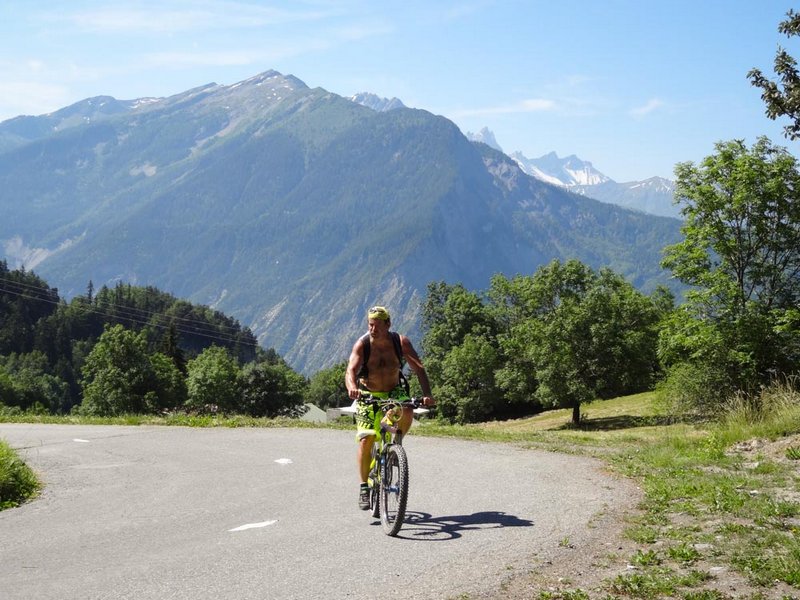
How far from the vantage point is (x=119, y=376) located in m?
89.1

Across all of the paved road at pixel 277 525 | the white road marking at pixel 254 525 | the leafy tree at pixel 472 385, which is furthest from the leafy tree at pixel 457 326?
the white road marking at pixel 254 525

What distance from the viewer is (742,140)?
3234 centimetres

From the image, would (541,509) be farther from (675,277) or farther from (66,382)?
(66,382)

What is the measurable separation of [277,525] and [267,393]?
94.9 m

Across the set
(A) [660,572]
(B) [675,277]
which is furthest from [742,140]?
(A) [660,572]

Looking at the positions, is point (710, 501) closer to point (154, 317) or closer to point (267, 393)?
point (267, 393)

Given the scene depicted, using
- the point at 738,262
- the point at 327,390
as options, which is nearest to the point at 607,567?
the point at 738,262

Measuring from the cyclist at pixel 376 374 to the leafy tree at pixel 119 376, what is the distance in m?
82.1

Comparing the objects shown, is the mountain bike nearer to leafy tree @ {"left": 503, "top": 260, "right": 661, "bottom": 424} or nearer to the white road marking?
the white road marking

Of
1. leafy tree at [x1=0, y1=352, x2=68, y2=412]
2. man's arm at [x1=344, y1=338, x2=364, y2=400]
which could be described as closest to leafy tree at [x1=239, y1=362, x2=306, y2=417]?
leafy tree at [x1=0, y1=352, x2=68, y2=412]

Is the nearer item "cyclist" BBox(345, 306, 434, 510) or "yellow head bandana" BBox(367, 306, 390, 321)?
"cyclist" BBox(345, 306, 434, 510)

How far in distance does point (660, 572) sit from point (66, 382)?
164 metres

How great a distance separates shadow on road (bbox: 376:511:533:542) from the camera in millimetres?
8380

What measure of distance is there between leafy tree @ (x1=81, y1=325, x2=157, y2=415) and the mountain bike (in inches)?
3238
